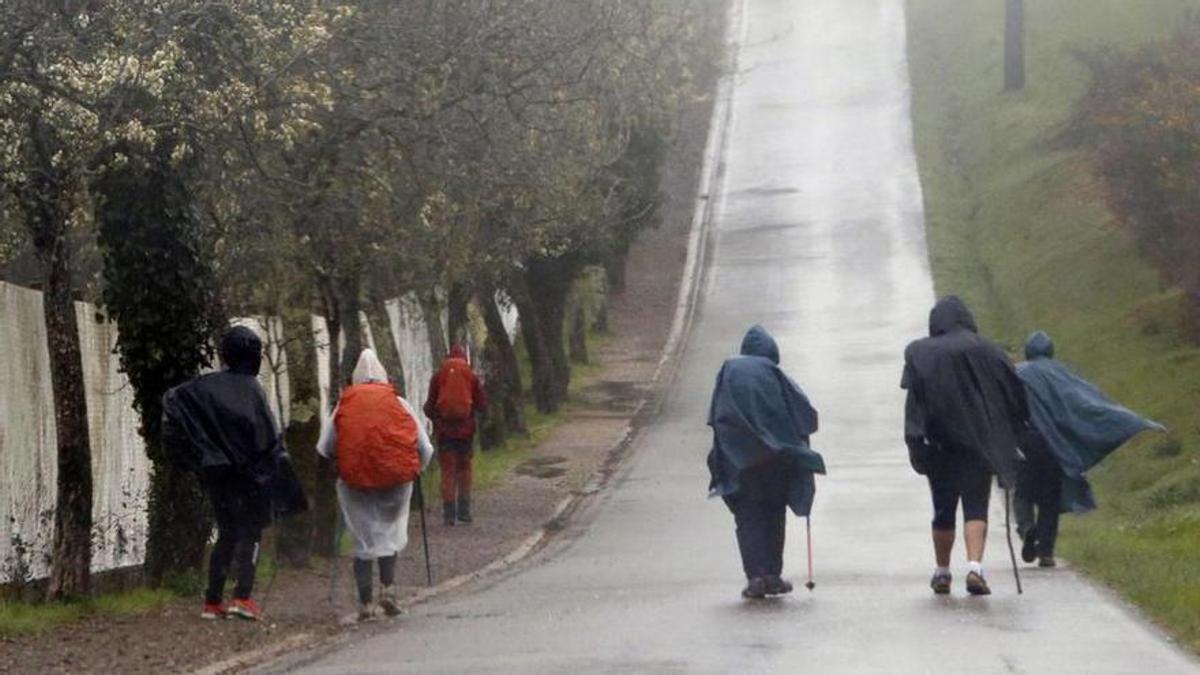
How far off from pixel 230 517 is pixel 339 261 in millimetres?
5646

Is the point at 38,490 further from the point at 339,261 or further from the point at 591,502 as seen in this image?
the point at 591,502

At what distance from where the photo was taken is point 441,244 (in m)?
23.1

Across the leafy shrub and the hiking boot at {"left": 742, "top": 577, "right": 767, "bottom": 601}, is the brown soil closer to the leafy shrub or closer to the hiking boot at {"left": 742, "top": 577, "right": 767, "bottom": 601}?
the hiking boot at {"left": 742, "top": 577, "right": 767, "bottom": 601}

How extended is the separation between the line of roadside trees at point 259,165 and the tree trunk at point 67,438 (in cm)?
1

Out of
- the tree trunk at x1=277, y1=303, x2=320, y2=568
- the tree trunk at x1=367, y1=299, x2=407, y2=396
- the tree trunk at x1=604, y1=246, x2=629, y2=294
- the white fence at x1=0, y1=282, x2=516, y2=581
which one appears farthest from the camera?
the tree trunk at x1=604, y1=246, x2=629, y2=294

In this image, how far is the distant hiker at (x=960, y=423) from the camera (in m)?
14.5

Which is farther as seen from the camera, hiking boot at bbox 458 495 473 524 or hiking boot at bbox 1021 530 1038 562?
hiking boot at bbox 458 495 473 524

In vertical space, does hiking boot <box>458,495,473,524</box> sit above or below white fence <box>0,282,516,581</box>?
below

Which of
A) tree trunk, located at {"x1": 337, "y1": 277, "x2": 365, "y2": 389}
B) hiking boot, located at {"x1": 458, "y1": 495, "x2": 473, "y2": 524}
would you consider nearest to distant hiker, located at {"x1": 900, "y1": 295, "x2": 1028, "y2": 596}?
tree trunk, located at {"x1": 337, "y1": 277, "x2": 365, "y2": 389}

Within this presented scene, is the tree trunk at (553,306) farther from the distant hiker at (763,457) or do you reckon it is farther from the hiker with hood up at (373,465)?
the hiker with hood up at (373,465)

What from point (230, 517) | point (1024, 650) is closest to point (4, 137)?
point (230, 517)

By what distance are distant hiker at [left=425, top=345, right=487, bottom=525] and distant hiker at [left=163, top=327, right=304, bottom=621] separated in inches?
356

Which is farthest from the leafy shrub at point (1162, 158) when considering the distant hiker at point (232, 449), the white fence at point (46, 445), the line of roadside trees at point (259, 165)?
the distant hiker at point (232, 449)

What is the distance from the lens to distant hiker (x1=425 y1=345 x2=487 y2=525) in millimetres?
23219
